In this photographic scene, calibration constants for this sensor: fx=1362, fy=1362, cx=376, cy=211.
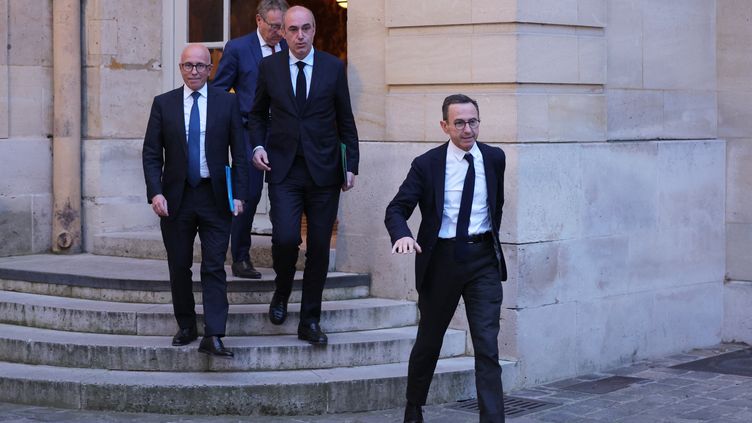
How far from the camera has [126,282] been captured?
9.35 metres

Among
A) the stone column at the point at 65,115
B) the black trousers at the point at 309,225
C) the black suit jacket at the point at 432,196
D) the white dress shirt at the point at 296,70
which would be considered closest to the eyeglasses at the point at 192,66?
the white dress shirt at the point at 296,70

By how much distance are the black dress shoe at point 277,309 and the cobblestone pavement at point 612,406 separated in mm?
842

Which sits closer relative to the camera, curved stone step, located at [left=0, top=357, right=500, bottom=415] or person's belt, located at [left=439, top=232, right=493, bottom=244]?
person's belt, located at [left=439, top=232, right=493, bottom=244]

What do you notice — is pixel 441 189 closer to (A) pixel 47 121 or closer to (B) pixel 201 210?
(B) pixel 201 210

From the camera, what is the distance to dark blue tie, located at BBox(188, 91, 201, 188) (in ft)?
27.3

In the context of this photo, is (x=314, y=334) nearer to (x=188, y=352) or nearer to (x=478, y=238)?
(x=188, y=352)

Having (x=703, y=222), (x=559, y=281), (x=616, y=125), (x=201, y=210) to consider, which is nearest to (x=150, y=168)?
(x=201, y=210)

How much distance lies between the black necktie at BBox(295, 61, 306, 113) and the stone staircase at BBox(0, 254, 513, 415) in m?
1.38

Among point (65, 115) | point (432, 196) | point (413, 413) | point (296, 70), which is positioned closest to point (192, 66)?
point (296, 70)

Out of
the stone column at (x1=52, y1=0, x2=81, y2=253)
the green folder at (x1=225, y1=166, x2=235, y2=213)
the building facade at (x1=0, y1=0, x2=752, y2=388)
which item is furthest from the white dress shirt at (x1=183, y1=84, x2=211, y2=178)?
the stone column at (x1=52, y1=0, x2=81, y2=253)

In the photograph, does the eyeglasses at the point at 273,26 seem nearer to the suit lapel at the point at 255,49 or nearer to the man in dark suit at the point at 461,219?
the suit lapel at the point at 255,49

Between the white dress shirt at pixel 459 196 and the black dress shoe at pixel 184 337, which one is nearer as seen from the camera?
the white dress shirt at pixel 459 196

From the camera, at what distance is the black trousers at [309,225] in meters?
8.48

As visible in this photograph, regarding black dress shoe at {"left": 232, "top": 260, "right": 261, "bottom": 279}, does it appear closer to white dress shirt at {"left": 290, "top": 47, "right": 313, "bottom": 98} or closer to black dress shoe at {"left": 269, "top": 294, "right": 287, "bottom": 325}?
black dress shoe at {"left": 269, "top": 294, "right": 287, "bottom": 325}
